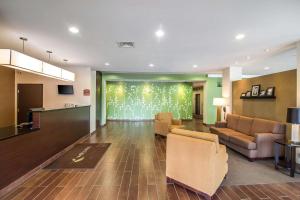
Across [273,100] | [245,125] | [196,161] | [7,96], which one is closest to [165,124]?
[245,125]

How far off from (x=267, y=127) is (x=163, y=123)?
3300 mm

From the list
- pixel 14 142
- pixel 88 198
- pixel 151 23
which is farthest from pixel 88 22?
pixel 88 198

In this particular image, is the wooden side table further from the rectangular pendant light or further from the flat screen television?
the flat screen television

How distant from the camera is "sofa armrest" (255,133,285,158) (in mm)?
4188

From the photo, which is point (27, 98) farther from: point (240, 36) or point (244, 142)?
point (244, 142)

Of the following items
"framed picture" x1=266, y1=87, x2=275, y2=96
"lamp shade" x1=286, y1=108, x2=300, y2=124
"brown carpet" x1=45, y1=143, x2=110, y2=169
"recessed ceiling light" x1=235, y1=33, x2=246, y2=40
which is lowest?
"brown carpet" x1=45, y1=143, x2=110, y2=169

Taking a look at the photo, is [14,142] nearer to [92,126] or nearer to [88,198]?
[88,198]

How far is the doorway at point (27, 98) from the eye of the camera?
275 inches

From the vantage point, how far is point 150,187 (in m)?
2.94

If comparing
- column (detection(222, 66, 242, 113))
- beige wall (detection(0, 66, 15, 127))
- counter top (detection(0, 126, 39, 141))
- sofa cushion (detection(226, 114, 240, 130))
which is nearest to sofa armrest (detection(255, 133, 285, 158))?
sofa cushion (detection(226, 114, 240, 130))

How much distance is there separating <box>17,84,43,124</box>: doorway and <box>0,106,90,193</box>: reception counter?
244cm

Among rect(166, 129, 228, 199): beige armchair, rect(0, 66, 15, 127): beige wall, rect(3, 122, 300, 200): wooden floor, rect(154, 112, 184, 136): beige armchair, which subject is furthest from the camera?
rect(154, 112, 184, 136): beige armchair

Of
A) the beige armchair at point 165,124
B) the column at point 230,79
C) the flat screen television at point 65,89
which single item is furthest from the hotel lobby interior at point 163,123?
the flat screen television at point 65,89

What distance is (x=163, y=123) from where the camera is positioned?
6.64m
